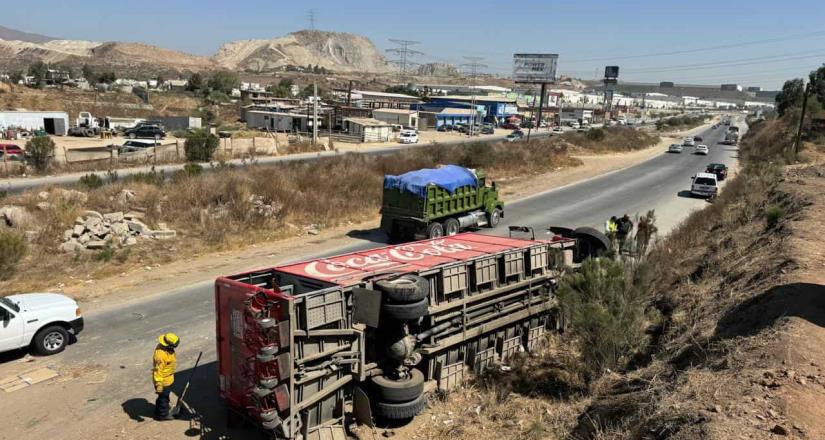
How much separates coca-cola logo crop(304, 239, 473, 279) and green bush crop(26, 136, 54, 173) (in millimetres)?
28810

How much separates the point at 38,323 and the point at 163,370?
410 cm

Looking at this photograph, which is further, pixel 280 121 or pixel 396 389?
pixel 280 121

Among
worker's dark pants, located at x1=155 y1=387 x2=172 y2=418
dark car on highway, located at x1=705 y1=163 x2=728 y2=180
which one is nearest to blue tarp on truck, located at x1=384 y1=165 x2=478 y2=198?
worker's dark pants, located at x1=155 y1=387 x2=172 y2=418

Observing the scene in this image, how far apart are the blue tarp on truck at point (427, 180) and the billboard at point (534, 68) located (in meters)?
96.1

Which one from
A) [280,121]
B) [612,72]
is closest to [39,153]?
[280,121]

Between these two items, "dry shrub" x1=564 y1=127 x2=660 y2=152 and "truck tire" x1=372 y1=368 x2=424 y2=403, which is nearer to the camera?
"truck tire" x1=372 y1=368 x2=424 y2=403

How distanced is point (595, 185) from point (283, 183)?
887 inches

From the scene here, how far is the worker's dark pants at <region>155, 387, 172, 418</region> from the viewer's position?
26.3ft

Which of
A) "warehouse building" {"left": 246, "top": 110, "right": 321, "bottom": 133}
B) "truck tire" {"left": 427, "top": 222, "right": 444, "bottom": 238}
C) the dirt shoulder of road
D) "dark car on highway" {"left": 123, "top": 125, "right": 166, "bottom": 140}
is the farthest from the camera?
"warehouse building" {"left": 246, "top": 110, "right": 321, "bottom": 133}

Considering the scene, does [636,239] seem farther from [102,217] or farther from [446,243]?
[102,217]

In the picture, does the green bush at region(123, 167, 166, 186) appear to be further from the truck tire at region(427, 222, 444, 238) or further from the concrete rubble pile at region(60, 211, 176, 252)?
the truck tire at region(427, 222, 444, 238)

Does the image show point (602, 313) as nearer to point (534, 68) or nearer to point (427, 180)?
point (427, 180)

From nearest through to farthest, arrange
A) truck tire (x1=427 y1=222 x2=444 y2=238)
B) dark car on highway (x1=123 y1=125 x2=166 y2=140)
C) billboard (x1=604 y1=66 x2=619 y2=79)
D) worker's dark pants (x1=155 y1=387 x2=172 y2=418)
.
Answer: worker's dark pants (x1=155 y1=387 x2=172 y2=418), truck tire (x1=427 y1=222 x2=444 y2=238), dark car on highway (x1=123 y1=125 x2=166 y2=140), billboard (x1=604 y1=66 x2=619 y2=79)

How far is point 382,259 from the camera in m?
9.78
